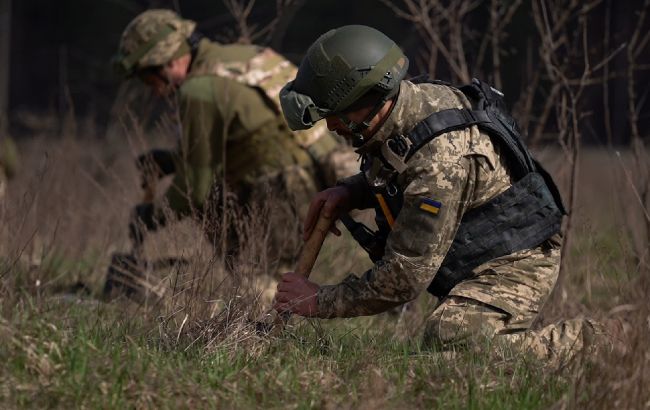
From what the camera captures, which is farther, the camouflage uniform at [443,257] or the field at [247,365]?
the camouflage uniform at [443,257]

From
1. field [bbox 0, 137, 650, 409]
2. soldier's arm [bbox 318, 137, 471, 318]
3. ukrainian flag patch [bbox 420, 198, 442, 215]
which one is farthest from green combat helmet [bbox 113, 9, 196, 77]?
ukrainian flag patch [bbox 420, 198, 442, 215]

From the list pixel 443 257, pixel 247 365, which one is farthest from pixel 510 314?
pixel 247 365

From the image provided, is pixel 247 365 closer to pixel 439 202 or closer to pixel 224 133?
pixel 439 202

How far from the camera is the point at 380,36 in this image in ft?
11.1

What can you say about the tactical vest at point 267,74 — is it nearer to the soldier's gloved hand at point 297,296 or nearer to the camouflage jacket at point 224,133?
the camouflage jacket at point 224,133

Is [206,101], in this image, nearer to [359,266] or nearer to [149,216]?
[149,216]

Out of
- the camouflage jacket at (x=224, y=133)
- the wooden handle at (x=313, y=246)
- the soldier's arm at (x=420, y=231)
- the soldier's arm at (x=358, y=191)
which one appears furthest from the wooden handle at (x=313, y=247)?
the camouflage jacket at (x=224, y=133)

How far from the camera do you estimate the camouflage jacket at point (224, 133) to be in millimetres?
5008

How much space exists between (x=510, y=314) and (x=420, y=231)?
503mm

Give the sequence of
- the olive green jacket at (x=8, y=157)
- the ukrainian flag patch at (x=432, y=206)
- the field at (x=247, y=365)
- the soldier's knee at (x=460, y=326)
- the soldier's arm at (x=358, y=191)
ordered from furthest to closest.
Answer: the olive green jacket at (x=8, y=157), the soldier's arm at (x=358, y=191), the soldier's knee at (x=460, y=326), the ukrainian flag patch at (x=432, y=206), the field at (x=247, y=365)

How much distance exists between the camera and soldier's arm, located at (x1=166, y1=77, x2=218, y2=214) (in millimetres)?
4980

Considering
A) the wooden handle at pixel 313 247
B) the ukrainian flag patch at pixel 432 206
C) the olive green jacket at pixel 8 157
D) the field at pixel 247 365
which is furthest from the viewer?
the olive green jacket at pixel 8 157

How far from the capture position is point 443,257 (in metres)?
3.33

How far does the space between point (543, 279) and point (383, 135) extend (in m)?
0.77
